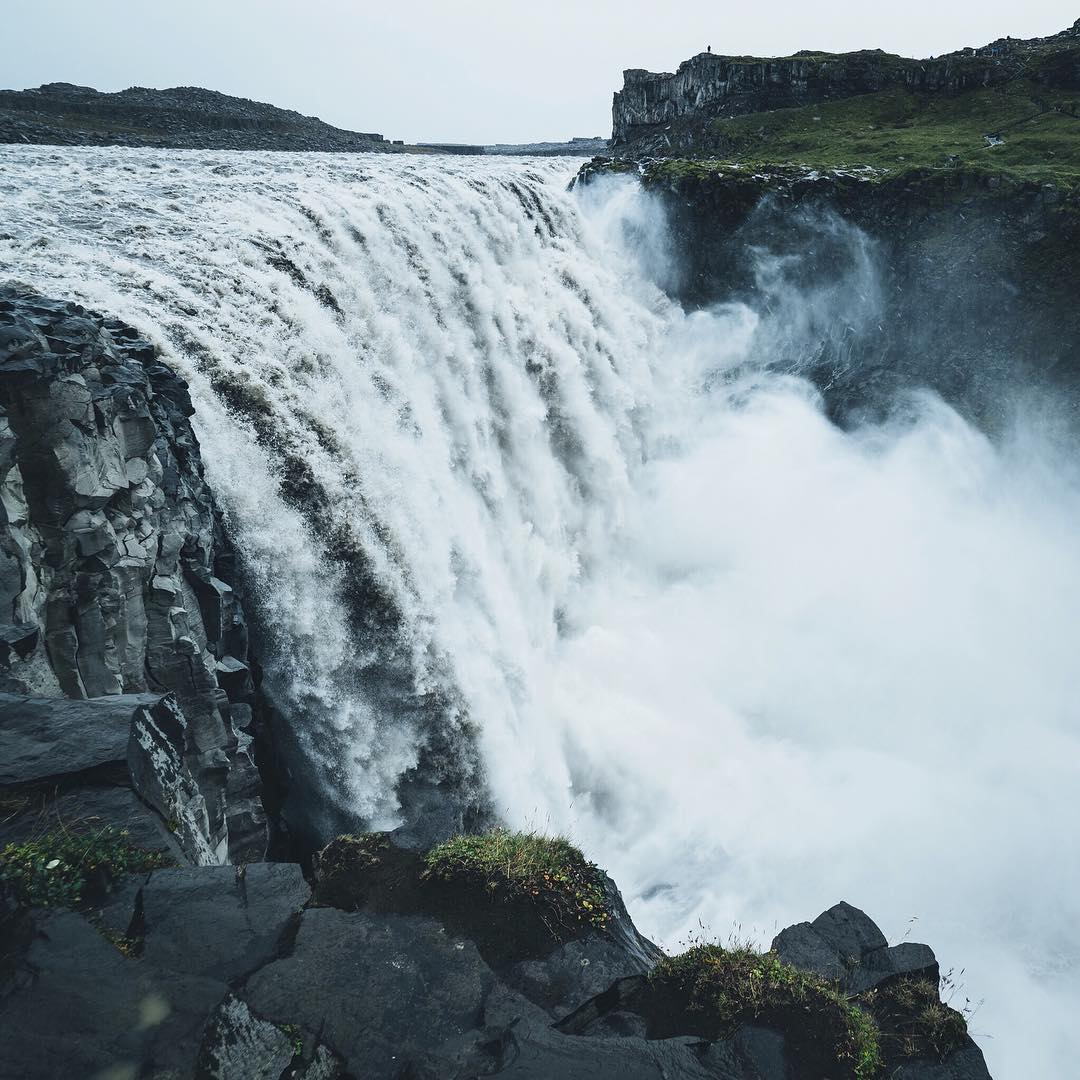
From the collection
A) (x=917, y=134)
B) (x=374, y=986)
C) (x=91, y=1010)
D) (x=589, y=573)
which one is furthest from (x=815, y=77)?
(x=91, y=1010)

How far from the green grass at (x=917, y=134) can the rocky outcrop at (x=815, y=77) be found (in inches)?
56.8

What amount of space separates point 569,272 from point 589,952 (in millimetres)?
26876

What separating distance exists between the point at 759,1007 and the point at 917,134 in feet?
191

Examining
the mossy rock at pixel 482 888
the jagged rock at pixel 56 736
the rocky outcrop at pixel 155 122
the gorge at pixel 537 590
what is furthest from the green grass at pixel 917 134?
the jagged rock at pixel 56 736

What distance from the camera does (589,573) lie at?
79.3ft

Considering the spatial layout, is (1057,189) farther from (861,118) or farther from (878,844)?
(878,844)

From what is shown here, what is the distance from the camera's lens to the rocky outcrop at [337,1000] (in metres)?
5.04

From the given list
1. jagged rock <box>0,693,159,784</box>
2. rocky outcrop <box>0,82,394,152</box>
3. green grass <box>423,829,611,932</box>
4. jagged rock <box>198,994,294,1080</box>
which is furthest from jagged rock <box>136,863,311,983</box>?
rocky outcrop <box>0,82,394,152</box>

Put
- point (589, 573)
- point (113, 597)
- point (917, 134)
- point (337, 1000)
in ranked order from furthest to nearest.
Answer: point (917, 134)
point (589, 573)
point (113, 597)
point (337, 1000)

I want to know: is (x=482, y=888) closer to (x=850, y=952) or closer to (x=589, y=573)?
(x=850, y=952)

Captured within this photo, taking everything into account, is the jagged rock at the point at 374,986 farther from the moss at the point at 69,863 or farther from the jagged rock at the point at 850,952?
the jagged rock at the point at 850,952

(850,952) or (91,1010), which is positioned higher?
(91,1010)

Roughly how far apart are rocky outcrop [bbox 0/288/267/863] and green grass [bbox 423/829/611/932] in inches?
117

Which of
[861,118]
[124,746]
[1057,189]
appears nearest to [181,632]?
[124,746]
